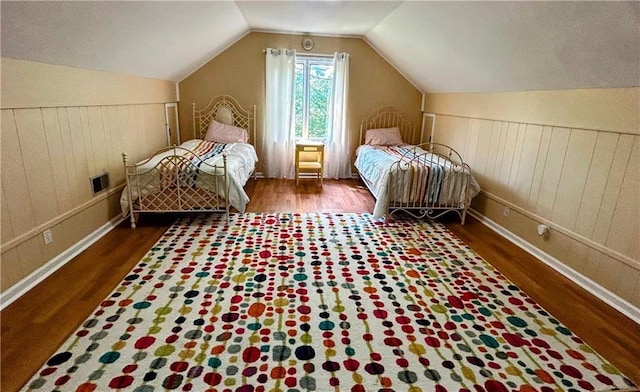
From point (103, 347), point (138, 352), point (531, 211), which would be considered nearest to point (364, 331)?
point (138, 352)

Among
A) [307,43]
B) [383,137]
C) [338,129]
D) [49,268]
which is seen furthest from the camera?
[338,129]

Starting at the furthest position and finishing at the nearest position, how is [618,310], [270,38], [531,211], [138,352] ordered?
[270,38] < [531,211] < [618,310] < [138,352]

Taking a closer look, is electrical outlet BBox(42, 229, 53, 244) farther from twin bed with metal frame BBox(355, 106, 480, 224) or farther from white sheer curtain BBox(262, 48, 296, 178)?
white sheer curtain BBox(262, 48, 296, 178)

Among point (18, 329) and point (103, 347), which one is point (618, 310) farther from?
point (18, 329)

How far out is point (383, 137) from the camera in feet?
17.5

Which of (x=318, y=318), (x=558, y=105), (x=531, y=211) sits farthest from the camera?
(x=531, y=211)

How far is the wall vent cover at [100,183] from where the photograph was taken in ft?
10.2

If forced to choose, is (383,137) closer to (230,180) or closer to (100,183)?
(230,180)

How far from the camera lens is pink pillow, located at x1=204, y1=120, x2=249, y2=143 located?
506 centimetres

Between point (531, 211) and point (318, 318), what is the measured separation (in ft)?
7.65

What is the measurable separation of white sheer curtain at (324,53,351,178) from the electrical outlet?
151 inches

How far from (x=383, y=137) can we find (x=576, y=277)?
325 cm

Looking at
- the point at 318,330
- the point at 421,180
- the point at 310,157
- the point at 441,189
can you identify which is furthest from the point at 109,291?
the point at 310,157

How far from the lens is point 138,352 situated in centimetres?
178
